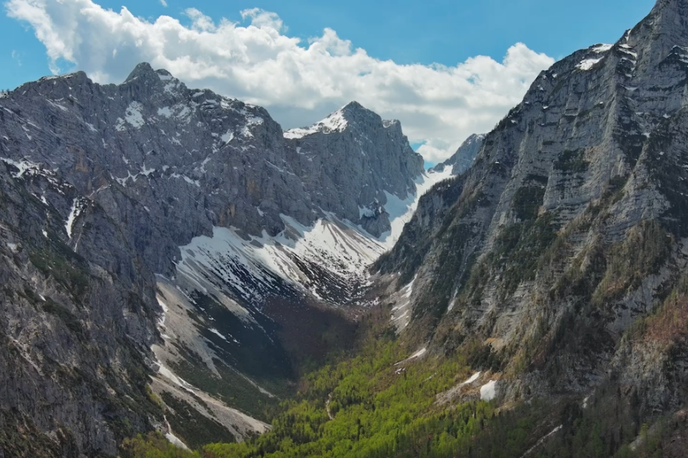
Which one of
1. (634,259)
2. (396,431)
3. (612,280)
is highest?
(634,259)

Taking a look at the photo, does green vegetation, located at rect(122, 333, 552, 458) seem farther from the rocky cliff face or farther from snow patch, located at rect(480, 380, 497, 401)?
the rocky cliff face

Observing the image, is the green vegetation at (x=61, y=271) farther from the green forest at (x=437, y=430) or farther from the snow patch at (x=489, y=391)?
the snow patch at (x=489, y=391)

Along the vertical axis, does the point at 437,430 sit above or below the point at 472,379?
below

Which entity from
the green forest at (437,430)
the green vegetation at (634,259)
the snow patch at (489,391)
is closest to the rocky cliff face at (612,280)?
the green vegetation at (634,259)

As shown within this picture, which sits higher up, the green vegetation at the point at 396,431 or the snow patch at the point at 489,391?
the snow patch at the point at 489,391

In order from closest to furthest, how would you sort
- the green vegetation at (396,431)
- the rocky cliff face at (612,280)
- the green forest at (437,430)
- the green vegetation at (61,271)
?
the green forest at (437,430)
the rocky cliff face at (612,280)
the green vegetation at (396,431)
the green vegetation at (61,271)

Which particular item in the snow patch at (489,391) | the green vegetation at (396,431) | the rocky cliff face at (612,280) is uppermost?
the rocky cliff face at (612,280)

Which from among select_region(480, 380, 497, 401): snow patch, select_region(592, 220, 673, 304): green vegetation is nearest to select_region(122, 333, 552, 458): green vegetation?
select_region(480, 380, 497, 401): snow patch

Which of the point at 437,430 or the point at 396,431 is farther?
the point at 396,431

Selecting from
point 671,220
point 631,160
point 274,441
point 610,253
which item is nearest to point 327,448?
point 274,441

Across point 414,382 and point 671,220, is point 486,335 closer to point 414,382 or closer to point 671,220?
point 414,382

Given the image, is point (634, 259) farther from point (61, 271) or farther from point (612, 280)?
point (61, 271)

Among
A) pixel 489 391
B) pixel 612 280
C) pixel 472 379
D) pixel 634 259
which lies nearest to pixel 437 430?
pixel 489 391
